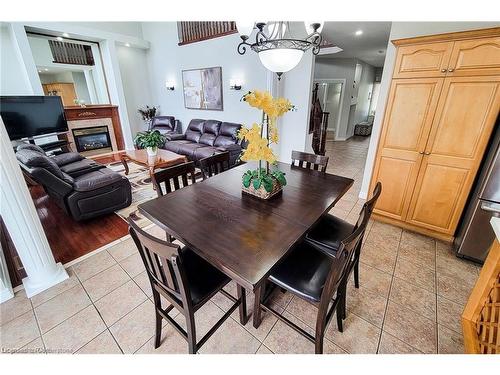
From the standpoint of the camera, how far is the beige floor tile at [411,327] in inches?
55.6

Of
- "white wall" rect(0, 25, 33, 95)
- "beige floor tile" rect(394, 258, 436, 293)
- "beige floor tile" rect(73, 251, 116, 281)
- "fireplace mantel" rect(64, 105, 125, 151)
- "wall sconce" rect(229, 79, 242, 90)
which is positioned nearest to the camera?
"beige floor tile" rect(394, 258, 436, 293)

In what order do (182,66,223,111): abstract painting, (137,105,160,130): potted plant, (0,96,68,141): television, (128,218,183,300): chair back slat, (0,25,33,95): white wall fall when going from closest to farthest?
(128,218,183,300): chair back slat, (0,96,68,141): television, (0,25,33,95): white wall, (182,66,223,111): abstract painting, (137,105,160,130): potted plant

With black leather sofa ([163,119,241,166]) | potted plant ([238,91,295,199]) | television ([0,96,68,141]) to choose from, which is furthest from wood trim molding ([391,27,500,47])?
television ([0,96,68,141])

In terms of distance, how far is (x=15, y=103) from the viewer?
402cm

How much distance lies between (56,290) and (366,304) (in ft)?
8.06

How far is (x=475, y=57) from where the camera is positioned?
6.15ft

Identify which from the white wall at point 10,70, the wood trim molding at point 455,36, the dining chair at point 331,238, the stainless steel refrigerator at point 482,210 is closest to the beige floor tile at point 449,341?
the dining chair at point 331,238

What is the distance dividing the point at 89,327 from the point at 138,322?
0.32 m

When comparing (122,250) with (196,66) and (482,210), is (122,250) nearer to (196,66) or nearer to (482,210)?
(482,210)

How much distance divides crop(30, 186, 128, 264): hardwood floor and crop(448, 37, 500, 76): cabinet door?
3672mm

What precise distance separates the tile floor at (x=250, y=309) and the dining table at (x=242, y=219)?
45cm

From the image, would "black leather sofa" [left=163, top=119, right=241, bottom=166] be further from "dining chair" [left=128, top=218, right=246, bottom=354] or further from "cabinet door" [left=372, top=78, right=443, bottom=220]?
"dining chair" [left=128, top=218, right=246, bottom=354]

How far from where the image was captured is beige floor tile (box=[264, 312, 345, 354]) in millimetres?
1373
